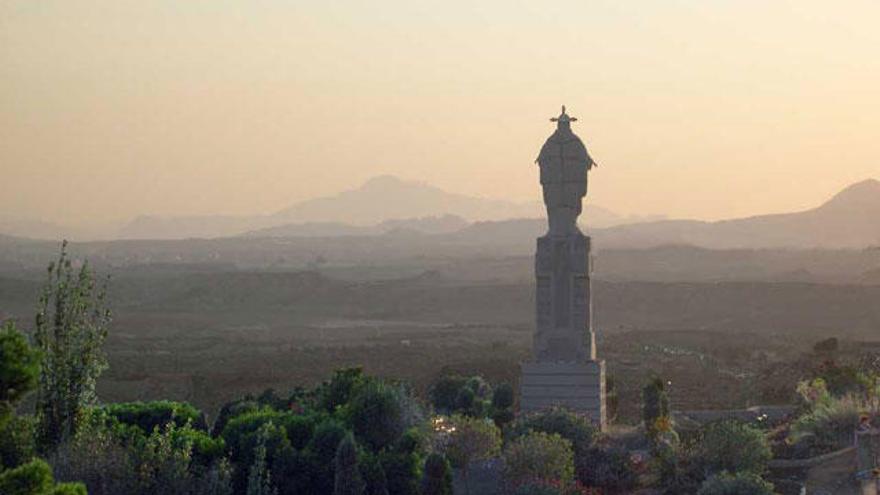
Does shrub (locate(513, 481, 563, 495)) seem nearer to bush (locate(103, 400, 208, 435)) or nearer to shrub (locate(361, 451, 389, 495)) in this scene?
shrub (locate(361, 451, 389, 495))

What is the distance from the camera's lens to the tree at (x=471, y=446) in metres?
19.3

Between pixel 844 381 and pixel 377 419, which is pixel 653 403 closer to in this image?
pixel 844 381

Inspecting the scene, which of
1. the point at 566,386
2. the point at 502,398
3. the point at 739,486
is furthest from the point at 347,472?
the point at 502,398

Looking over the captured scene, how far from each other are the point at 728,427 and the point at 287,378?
25.6 metres

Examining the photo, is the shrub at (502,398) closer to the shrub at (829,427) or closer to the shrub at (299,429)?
the shrub at (829,427)

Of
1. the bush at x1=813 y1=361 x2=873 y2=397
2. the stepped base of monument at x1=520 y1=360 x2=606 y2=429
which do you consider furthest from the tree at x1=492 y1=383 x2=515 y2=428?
the bush at x1=813 y1=361 x2=873 y2=397

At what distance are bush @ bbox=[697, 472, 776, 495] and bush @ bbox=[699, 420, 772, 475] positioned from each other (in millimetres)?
2295

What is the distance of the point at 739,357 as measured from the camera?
4884cm

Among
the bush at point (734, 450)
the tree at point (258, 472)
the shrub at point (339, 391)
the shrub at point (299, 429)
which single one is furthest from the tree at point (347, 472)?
the bush at point (734, 450)

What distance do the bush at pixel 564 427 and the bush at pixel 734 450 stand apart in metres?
2.03

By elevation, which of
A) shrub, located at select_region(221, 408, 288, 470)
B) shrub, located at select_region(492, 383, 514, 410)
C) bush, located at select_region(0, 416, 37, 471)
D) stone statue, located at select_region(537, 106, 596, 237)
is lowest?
shrub, located at select_region(492, 383, 514, 410)

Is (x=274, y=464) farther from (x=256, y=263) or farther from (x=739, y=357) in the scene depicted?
(x=256, y=263)

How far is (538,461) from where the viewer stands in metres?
17.5

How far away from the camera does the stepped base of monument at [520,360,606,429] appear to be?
81.3 ft
